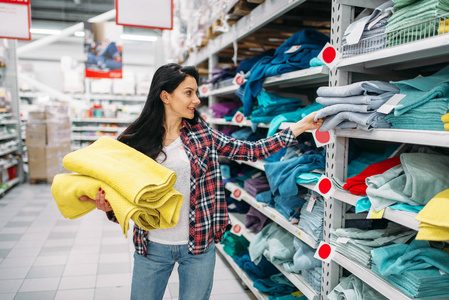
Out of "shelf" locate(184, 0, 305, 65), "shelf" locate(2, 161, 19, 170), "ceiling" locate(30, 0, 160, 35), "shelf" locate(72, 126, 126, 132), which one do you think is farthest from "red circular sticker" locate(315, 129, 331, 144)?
"ceiling" locate(30, 0, 160, 35)

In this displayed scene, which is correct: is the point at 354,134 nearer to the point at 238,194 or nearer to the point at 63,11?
the point at 238,194

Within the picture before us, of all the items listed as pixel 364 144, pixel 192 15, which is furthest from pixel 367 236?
pixel 192 15

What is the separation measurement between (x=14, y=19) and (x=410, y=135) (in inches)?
214

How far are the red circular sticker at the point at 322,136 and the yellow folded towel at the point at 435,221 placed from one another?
713 millimetres

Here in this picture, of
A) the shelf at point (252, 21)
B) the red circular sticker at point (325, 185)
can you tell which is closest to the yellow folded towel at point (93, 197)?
the red circular sticker at point (325, 185)

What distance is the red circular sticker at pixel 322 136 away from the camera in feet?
6.09

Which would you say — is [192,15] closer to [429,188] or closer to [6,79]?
[429,188]

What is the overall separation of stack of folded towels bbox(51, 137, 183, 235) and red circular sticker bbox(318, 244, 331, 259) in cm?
81

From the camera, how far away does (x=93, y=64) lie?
8297 millimetres

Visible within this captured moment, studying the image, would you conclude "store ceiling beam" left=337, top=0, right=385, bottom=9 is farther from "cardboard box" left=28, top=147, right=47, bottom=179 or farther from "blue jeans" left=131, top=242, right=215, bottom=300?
"cardboard box" left=28, top=147, right=47, bottom=179

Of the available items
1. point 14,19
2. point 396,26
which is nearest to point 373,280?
point 396,26

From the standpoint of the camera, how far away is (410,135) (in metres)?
1.33

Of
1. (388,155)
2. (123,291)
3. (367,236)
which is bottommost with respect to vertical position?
(123,291)

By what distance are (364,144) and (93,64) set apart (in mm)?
7349
